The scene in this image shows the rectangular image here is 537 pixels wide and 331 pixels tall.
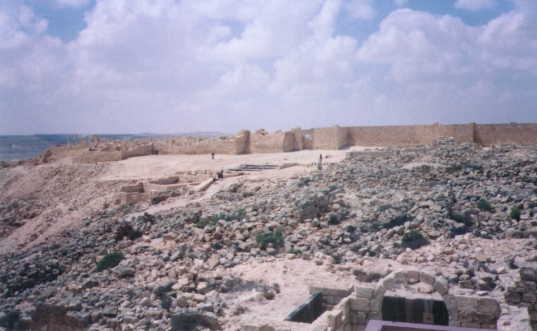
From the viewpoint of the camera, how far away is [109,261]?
43.0 ft

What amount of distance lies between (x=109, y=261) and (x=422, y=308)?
28.1 ft

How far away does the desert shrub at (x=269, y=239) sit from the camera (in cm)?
1298

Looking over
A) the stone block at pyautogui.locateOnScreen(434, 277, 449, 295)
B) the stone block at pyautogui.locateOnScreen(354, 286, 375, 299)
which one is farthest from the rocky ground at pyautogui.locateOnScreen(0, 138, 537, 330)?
the stone block at pyautogui.locateOnScreen(354, 286, 375, 299)

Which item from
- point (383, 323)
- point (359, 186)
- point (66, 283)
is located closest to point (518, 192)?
point (359, 186)

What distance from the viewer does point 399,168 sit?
65.7ft

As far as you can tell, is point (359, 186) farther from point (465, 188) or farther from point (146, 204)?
point (146, 204)

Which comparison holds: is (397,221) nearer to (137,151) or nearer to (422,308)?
(422,308)

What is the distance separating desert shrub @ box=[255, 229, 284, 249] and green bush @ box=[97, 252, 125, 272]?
375 centimetres

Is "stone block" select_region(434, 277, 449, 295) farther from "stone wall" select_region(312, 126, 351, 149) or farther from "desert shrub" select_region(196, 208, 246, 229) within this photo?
"stone wall" select_region(312, 126, 351, 149)

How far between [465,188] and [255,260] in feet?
26.8

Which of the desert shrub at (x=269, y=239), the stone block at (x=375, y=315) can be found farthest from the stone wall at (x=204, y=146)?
the stone block at (x=375, y=315)

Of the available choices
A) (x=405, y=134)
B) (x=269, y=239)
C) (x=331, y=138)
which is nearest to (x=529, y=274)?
(x=269, y=239)

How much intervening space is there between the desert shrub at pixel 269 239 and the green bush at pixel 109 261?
3.75m

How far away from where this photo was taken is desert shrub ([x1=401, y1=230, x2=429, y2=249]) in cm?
1205
